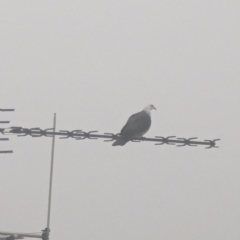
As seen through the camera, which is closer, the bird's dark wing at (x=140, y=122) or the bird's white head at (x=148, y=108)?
the bird's dark wing at (x=140, y=122)

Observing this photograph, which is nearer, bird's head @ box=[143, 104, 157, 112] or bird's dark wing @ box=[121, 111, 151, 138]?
bird's dark wing @ box=[121, 111, 151, 138]

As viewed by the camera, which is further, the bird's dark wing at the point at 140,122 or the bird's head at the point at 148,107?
the bird's head at the point at 148,107

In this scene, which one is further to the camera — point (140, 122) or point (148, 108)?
point (148, 108)

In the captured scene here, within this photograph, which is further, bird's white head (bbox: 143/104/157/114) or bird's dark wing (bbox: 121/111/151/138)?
bird's white head (bbox: 143/104/157/114)

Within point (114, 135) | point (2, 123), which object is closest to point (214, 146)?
point (114, 135)

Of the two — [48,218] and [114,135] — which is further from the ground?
[114,135]

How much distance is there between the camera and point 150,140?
10.2ft

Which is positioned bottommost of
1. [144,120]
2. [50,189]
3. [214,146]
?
[50,189]

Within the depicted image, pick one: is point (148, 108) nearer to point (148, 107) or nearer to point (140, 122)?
point (148, 107)

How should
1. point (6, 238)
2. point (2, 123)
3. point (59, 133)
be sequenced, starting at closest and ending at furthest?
point (59, 133) → point (2, 123) → point (6, 238)

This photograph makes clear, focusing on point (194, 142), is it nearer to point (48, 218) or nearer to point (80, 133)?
point (80, 133)

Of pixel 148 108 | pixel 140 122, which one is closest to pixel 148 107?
pixel 148 108

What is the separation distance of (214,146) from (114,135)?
2.01ft

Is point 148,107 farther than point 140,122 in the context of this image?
Yes
